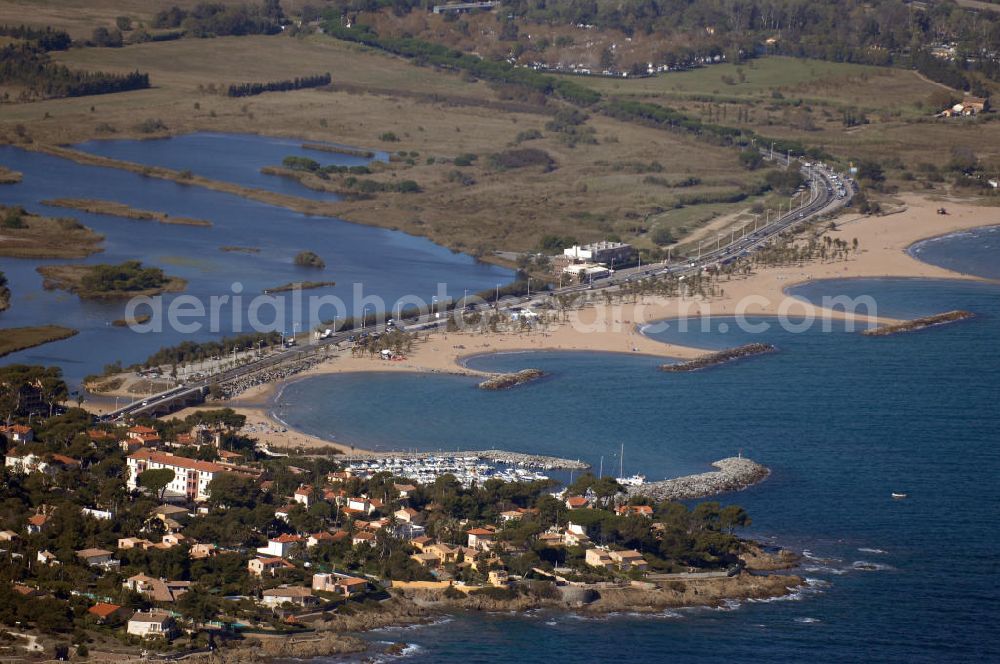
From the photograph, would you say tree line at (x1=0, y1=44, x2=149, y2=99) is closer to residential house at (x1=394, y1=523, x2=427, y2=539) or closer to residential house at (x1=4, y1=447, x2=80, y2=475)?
residential house at (x1=4, y1=447, x2=80, y2=475)

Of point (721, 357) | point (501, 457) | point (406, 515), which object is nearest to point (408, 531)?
point (406, 515)

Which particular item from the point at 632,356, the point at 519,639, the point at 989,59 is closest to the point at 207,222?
the point at 632,356

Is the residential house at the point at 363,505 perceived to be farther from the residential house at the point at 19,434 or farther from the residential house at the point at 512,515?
the residential house at the point at 19,434

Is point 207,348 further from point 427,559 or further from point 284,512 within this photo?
point 427,559

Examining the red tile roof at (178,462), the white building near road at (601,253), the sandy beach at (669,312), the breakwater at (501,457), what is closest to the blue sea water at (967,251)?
the sandy beach at (669,312)

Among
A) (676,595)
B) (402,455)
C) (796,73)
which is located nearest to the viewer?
(676,595)

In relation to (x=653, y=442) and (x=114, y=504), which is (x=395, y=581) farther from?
(x=653, y=442)

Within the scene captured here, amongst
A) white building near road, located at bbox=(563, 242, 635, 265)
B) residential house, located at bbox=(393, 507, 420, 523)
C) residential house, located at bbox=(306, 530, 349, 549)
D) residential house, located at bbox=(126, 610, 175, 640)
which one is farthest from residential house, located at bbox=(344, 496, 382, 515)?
white building near road, located at bbox=(563, 242, 635, 265)
